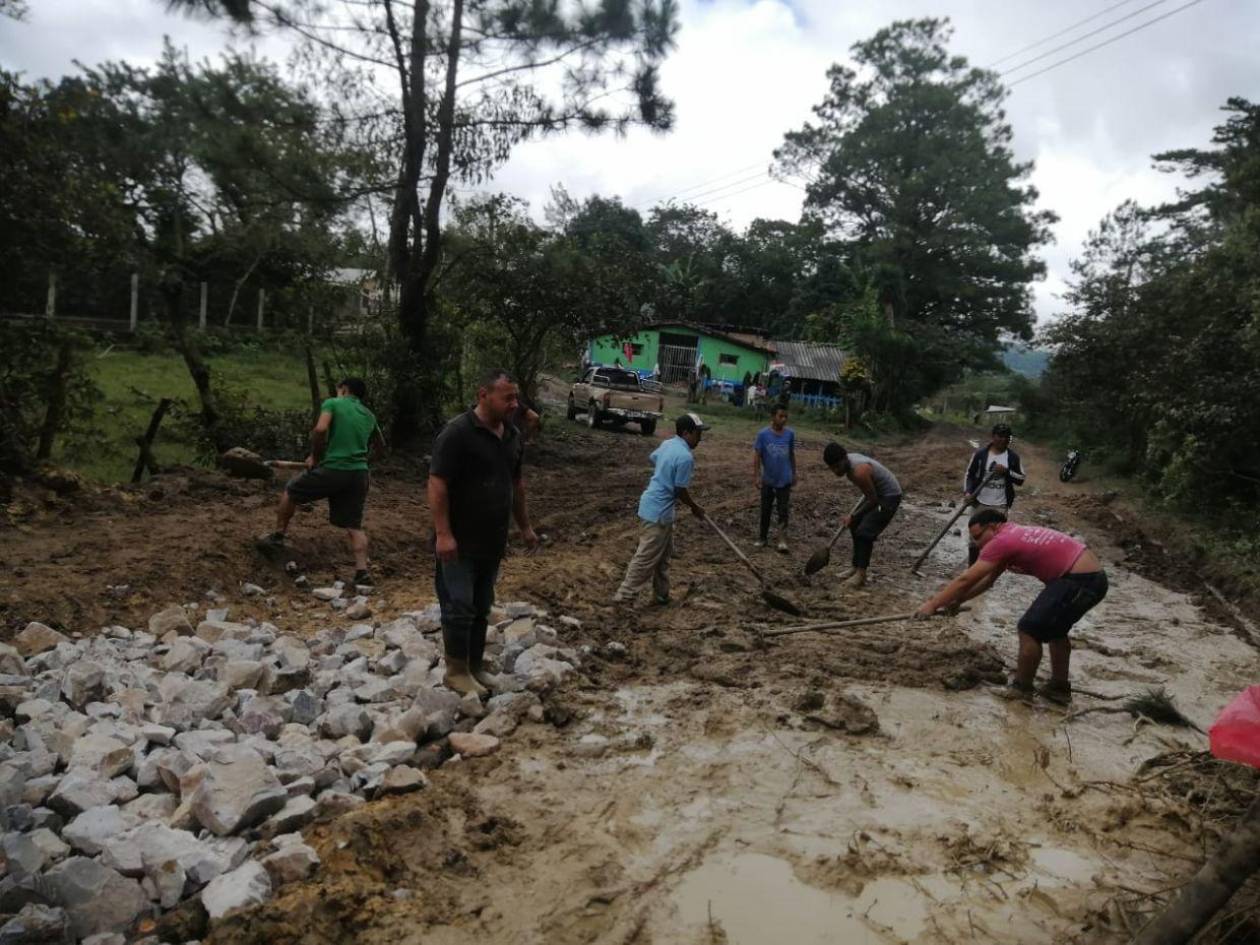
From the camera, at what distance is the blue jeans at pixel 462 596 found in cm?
438

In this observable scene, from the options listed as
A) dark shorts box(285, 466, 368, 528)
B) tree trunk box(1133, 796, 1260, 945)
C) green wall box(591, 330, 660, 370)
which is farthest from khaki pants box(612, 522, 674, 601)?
green wall box(591, 330, 660, 370)

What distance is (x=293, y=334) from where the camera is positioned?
1155 centimetres

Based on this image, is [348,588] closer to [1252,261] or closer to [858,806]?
[858,806]

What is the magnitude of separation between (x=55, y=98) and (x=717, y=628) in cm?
790

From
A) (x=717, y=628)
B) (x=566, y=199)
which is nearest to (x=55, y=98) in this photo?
(x=717, y=628)

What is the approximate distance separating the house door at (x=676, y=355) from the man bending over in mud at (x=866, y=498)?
82.0 feet

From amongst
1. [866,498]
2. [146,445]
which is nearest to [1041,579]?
[866,498]

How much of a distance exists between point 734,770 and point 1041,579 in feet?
7.81

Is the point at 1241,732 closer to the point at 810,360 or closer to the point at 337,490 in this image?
the point at 337,490

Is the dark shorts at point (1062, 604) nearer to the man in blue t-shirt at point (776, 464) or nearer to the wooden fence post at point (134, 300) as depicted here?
the man in blue t-shirt at point (776, 464)

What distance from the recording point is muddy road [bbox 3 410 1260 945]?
9.98ft

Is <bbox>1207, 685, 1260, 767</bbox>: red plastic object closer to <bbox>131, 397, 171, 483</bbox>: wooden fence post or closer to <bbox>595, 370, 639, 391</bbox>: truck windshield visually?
<bbox>131, 397, 171, 483</bbox>: wooden fence post

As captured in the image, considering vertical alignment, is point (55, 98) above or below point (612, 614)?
above

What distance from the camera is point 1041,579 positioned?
5059 millimetres
